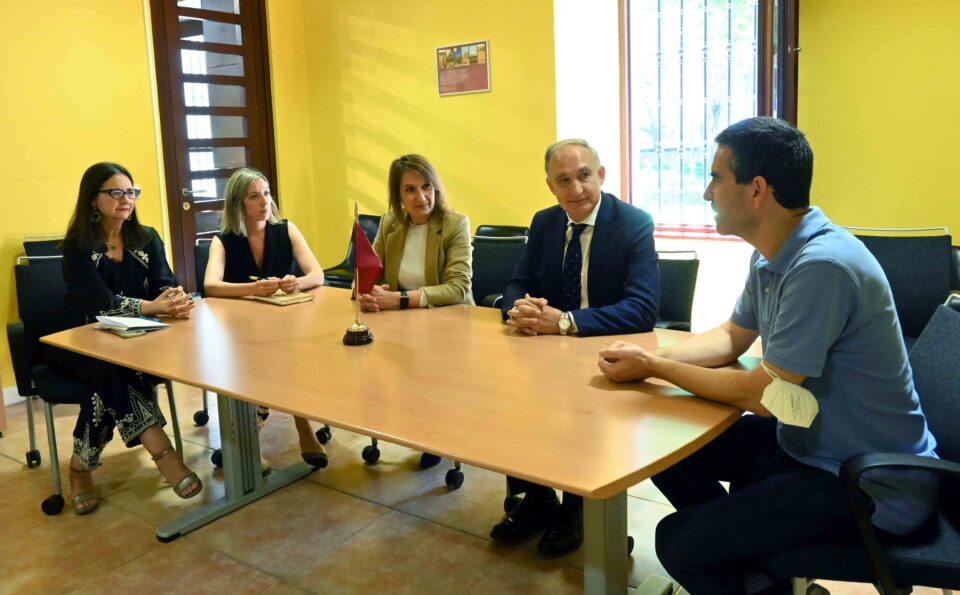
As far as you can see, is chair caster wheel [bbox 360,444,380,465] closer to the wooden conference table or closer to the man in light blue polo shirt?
the wooden conference table

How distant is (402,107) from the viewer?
535 cm

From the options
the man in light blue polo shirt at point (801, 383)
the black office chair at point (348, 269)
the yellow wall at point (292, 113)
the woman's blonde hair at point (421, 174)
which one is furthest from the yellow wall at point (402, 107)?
the man in light blue polo shirt at point (801, 383)

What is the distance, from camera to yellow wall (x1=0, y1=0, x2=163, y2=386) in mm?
4254

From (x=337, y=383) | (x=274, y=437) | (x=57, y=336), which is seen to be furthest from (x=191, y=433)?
(x=337, y=383)

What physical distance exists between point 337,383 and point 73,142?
11.1 ft

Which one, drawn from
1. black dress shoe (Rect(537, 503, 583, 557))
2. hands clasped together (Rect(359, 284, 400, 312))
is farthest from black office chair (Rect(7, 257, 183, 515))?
black dress shoe (Rect(537, 503, 583, 557))

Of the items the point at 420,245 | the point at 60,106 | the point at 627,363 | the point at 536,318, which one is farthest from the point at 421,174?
the point at 60,106

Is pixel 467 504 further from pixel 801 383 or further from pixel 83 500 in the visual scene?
pixel 801 383

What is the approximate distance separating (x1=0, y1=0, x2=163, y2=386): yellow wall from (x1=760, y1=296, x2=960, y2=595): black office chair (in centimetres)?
426

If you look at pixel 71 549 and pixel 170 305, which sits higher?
pixel 170 305

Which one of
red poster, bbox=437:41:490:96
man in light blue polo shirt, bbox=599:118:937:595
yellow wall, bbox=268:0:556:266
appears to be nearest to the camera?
man in light blue polo shirt, bbox=599:118:937:595

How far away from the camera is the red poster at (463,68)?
4879 mm

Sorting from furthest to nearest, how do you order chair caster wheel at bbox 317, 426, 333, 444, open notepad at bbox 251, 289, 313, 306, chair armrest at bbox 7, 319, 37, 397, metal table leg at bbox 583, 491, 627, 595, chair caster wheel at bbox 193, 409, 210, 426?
chair caster wheel at bbox 193, 409, 210, 426
chair caster wheel at bbox 317, 426, 333, 444
open notepad at bbox 251, 289, 313, 306
chair armrest at bbox 7, 319, 37, 397
metal table leg at bbox 583, 491, 627, 595

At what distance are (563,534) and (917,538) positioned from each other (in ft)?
3.90
